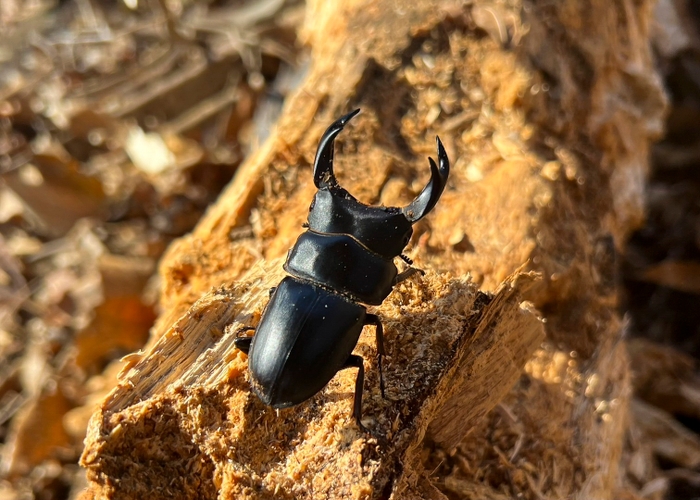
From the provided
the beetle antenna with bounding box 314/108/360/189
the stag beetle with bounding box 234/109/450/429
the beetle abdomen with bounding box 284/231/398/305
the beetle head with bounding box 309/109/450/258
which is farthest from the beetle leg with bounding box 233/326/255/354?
the beetle antenna with bounding box 314/108/360/189

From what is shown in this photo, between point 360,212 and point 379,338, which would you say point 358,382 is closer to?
point 379,338

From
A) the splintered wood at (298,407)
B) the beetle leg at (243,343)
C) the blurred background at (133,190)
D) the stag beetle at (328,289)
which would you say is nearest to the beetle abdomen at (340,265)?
the stag beetle at (328,289)

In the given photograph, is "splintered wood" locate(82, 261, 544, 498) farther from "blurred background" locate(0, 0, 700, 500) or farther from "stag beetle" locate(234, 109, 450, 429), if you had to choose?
"blurred background" locate(0, 0, 700, 500)

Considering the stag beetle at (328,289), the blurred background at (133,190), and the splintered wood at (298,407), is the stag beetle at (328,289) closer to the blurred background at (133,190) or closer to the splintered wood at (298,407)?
the splintered wood at (298,407)

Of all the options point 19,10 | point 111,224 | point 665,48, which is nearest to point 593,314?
point 665,48

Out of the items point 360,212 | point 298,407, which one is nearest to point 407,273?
point 360,212

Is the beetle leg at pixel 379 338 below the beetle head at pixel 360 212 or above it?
below

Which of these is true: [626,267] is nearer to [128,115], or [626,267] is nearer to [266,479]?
[266,479]
